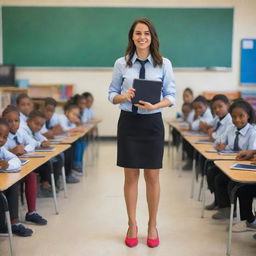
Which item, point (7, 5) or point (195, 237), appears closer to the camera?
point (195, 237)

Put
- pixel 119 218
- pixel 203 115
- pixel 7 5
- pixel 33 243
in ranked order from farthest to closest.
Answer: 1. pixel 7 5
2. pixel 203 115
3. pixel 119 218
4. pixel 33 243

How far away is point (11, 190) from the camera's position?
3.28 meters

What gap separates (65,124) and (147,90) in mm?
3546

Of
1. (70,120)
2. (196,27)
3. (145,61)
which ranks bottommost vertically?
(70,120)

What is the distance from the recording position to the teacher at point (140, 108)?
3.08 meters

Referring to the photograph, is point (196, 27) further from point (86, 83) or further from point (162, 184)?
point (162, 184)

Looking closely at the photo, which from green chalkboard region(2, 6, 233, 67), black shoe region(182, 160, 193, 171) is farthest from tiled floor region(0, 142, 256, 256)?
green chalkboard region(2, 6, 233, 67)

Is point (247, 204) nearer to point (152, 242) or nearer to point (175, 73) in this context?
point (152, 242)

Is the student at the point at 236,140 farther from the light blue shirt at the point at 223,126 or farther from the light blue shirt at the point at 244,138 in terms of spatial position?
the light blue shirt at the point at 223,126

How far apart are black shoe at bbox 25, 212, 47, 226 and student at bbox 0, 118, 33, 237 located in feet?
0.84

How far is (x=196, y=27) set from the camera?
905 centimetres

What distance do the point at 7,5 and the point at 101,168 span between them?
4375 millimetres

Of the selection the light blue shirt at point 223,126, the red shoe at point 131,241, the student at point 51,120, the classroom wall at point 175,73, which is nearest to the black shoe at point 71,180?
the student at point 51,120

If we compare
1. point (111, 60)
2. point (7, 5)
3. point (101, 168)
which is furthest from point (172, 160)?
point (7, 5)
